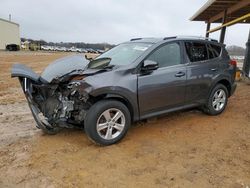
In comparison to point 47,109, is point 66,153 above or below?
below

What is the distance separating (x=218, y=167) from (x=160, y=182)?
898mm

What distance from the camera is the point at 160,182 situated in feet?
10.3

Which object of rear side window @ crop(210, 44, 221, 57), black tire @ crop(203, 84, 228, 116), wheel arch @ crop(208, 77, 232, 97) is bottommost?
black tire @ crop(203, 84, 228, 116)

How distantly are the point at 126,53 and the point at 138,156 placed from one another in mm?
A: 2016

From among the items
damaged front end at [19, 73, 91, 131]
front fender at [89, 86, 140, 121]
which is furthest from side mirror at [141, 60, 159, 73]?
damaged front end at [19, 73, 91, 131]

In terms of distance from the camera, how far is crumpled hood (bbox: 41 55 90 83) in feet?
14.5

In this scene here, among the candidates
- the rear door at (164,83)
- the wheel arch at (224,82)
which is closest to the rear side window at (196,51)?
the rear door at (164,83)

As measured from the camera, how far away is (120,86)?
13.4 ft

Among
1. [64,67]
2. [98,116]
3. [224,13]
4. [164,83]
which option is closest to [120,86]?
[98,116]

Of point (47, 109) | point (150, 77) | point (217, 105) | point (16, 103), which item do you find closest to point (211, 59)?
point (217, 105)

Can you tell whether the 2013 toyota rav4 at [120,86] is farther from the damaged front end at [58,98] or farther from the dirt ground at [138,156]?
the dirt ground at [138,156]

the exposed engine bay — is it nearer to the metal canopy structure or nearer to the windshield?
the windshield

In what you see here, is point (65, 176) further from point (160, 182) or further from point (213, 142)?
point (213, 142)

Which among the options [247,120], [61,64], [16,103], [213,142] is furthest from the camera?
[16,103]
